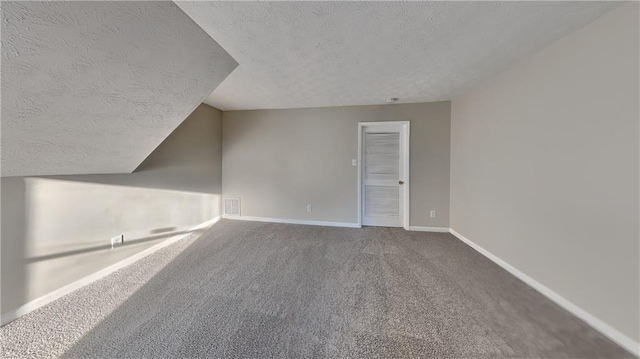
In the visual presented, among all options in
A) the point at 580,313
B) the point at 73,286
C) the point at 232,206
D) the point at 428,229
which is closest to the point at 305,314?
the point at 580,313

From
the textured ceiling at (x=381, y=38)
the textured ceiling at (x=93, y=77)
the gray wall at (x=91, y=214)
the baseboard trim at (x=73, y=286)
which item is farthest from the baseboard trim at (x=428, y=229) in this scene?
the baseboard trim at (x=73, y=286)

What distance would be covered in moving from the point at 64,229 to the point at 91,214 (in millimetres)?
207

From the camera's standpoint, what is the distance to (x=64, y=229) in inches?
66.7

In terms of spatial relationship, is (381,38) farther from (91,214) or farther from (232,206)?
(232,206)

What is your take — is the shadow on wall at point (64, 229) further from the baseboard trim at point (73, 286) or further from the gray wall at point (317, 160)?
the gray wall at point (317, 160)

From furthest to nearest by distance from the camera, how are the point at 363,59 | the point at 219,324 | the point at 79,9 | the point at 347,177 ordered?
the point at 347,177 < the point at 363,59 < the point at 219,324 < the point at 79,9

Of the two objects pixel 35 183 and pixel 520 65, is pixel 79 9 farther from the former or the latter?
pixel 520 65

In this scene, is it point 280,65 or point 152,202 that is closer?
point 280,65

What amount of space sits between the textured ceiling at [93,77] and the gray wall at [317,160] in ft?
5.77

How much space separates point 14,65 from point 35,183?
1.09m

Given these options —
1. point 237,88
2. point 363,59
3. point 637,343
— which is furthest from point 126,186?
point 637,343

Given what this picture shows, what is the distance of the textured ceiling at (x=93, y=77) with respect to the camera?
96 centimetres

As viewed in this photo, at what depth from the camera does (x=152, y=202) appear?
Result: 2459 millimetres

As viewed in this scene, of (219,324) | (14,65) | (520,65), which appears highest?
(520,65)
